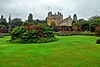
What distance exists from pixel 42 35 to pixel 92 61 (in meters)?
13.4

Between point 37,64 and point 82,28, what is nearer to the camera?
point 37,64

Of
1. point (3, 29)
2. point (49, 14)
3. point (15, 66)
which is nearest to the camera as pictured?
point (15, 66)

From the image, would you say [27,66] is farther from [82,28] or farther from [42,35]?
[82,28]

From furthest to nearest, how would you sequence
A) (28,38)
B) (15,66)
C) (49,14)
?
(49,14), (28,38), (15,66)

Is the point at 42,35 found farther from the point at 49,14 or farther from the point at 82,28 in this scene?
the point at 49,14

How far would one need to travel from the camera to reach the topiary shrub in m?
21.6

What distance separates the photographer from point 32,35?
879 inches

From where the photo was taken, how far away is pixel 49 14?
108 m

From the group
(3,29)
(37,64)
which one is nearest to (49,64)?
(37,64)

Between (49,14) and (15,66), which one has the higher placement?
(49,14)

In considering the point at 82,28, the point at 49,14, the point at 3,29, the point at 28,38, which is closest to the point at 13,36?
the point at 28,38

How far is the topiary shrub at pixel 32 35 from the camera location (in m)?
21.6

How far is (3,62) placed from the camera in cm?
971

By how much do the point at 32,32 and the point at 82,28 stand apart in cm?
→ 2154
